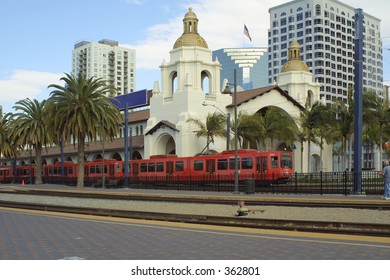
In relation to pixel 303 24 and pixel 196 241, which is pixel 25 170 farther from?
pixel 303 24

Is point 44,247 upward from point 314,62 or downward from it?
downward

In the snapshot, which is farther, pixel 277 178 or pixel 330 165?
pixel 330 165

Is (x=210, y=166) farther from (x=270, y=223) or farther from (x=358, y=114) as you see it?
(x=270, y=223)

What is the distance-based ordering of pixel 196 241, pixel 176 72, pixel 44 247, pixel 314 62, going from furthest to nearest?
1. pixel 314 62
2. pixel 176 72
3. pixel 196 241
4. pixel 44 247

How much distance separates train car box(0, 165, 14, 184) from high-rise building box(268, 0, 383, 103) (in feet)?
281

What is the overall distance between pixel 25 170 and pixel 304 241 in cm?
→ 7194

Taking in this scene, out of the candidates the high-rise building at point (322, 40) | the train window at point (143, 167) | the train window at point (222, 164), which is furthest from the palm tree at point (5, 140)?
the high-rise building at point (322, 40)

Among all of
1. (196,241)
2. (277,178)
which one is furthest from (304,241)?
(277,178)

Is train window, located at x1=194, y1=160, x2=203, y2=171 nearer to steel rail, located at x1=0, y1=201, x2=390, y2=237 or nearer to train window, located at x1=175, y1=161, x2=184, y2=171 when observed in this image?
train window, located at x1=175, y1=161, x2=184, y2=171

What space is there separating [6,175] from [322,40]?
94.4 metres

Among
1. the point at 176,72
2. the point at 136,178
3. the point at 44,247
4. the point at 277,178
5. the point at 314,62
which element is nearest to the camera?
the point at 44,247

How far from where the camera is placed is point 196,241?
12219 mm

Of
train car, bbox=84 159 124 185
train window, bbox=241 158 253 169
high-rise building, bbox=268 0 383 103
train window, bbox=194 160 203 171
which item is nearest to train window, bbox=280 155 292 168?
train window, bbox=241 158 253 169

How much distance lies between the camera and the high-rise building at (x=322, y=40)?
142 meters
